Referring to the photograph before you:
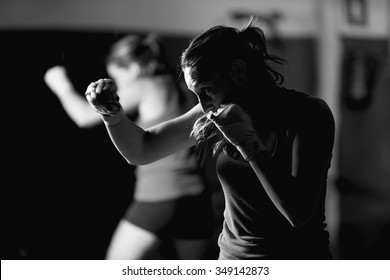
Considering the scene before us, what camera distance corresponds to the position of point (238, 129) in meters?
0.85

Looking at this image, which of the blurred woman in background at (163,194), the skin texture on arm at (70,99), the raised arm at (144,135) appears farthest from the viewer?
the skin texture on arm at (70,99)

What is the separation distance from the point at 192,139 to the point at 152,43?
0.99 meters

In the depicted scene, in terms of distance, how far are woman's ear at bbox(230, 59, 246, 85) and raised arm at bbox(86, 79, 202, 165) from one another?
13 centimetres

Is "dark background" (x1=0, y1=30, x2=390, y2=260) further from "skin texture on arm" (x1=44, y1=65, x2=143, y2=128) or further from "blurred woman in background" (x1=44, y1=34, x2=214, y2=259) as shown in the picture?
"blurred woman in background" (x1=44, y1=34, x2=214, y2=259)

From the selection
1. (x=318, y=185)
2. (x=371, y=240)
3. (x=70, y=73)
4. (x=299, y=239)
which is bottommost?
(x=371, y=240)

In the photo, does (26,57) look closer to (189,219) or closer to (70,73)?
(70,73)

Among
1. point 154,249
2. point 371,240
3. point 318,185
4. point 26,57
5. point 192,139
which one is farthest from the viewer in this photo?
point 371,240

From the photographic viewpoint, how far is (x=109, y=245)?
1.93 m

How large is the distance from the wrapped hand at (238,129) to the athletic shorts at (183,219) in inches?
28.9

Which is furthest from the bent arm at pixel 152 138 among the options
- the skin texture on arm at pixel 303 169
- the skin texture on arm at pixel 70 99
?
the skin texture on arm at pixel 70 99

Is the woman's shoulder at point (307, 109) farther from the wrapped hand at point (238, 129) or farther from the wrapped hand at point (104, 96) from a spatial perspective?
the wrapped hand at point (104, 96)

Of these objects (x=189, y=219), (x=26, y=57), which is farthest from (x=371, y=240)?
(x=26, y=57)

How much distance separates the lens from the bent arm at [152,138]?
1.00 meters

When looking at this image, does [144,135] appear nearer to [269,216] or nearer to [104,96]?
[104,96]
